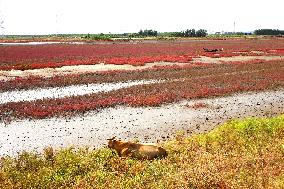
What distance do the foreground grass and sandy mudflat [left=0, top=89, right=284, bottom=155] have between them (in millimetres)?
2650

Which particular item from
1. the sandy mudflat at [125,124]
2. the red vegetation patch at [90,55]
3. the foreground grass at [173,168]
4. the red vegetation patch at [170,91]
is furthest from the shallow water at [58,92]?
the foreground grass at [173,168]

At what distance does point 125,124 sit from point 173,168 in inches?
276

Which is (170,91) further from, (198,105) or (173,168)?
(173,168)

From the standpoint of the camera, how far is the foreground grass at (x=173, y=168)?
809 centimetres

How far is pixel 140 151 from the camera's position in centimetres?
1048

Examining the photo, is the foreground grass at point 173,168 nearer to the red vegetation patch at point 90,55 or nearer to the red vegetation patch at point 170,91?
the red vegetation patch at point 170,91

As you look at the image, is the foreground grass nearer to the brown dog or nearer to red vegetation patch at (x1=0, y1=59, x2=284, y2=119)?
the brown dog

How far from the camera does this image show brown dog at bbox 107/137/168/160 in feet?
34.0

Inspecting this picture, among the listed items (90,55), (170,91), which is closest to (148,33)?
(90,55)

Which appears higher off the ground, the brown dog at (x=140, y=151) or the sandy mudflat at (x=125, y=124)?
the brown dog at (x=140, y=151)

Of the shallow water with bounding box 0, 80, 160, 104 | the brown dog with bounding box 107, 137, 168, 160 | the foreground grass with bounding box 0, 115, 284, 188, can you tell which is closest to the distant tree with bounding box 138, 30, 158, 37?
the shallow water with bounding box 0, 80, 160, 104

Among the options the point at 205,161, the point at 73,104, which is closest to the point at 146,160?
the point at 205,161

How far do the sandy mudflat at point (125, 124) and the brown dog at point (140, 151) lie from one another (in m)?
2.59

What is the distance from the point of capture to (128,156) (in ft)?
33.9
